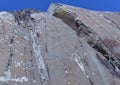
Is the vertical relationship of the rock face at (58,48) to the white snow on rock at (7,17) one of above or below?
below

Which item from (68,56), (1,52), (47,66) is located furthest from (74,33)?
(1,52)

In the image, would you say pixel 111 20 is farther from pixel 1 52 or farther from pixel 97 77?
pixel 1 52

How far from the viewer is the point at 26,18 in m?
9.88

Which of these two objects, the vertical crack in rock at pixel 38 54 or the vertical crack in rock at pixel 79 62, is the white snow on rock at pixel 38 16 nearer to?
the vertical crack in rock at pixel 38 54

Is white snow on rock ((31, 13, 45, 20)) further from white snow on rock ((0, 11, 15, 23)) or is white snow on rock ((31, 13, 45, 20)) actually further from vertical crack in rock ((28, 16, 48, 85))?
white snow on rock ((0, 11, 15, 23))

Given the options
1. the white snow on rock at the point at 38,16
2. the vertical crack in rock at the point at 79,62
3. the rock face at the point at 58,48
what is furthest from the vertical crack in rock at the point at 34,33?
the vertical crack in rock at the point at 79,62

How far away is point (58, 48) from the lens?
28.2 ft

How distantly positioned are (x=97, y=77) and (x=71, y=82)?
802 millimetres

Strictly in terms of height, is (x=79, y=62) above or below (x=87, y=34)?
below

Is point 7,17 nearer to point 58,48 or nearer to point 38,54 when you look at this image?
point 38,54

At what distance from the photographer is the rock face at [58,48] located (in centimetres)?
779

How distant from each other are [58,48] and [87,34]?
1.28 m

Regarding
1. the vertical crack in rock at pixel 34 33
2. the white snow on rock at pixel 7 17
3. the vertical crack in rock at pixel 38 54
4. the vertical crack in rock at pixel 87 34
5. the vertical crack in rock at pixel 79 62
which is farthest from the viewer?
the white snow on rock at pixel 7 17

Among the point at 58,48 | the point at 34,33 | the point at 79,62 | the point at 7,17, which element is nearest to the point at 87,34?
the point at 58,48
